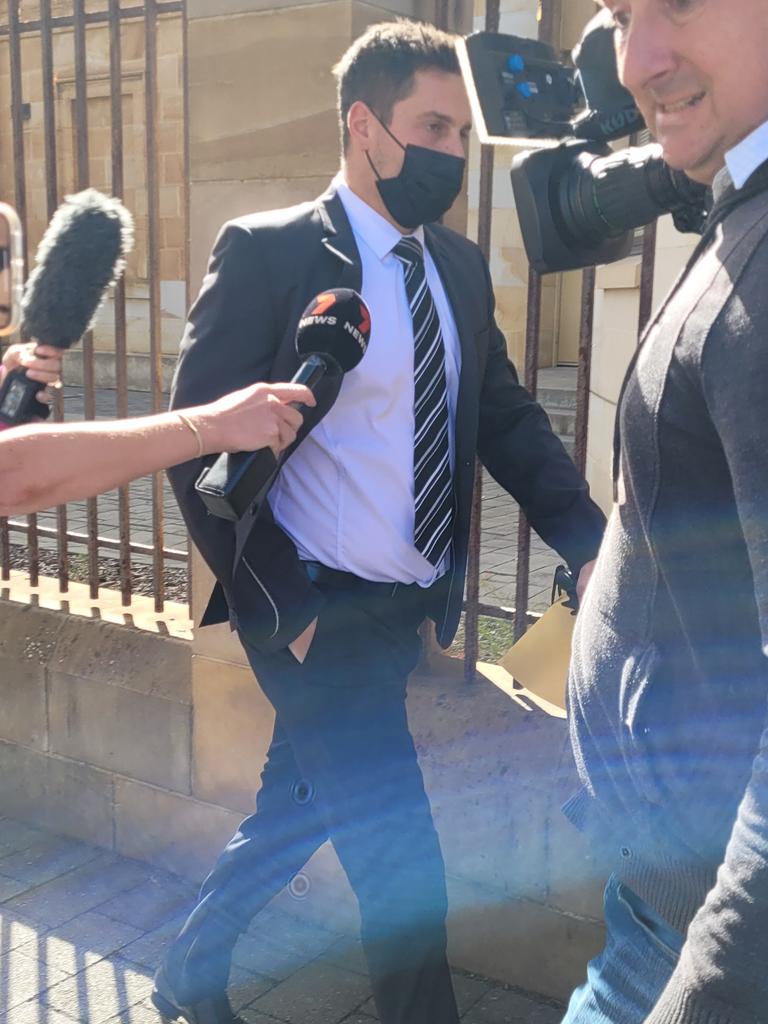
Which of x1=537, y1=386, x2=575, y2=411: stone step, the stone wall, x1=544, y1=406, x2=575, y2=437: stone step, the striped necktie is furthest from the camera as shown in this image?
the stone wall

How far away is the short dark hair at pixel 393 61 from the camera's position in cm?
279

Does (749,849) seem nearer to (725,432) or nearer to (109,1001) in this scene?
(725,432)

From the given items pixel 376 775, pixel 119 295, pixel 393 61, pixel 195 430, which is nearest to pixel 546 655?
pixel 376 775

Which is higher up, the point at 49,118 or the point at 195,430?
the point at 49,118

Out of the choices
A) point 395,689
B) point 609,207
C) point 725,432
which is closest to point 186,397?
point 395,689

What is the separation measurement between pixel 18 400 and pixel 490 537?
5.43 metres

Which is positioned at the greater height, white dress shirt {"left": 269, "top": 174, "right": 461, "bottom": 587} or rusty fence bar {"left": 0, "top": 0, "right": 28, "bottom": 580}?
rusty fence bar {"left": 0, "top": 0, "right": 28, "bottom": 580}

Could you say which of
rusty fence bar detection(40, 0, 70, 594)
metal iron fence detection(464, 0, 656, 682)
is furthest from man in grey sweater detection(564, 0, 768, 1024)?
rusty fence bar detection(40, 0, 70, 594)

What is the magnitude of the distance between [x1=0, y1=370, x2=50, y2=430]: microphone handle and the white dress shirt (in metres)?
0.61

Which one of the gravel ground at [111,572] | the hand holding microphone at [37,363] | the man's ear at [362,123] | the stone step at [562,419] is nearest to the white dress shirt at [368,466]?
the man's ear at [362,123]

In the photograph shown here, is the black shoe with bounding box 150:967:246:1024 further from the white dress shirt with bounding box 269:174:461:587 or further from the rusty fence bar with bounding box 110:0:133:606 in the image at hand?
the rusty fence bar with bounding box 110:0:133:606

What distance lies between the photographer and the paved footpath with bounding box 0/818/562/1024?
319 centimetres

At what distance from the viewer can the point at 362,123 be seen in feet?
9.37

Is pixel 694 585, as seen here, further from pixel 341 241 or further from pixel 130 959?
pixel 130 959
